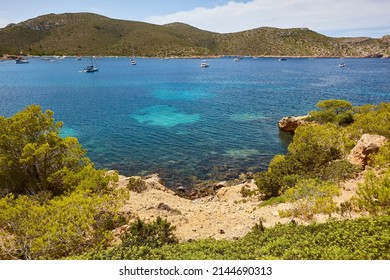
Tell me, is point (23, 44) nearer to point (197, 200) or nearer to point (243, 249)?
point (197, 200)

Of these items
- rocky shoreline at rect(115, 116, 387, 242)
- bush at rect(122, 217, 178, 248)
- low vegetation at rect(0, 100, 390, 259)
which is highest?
low vegetation at rect(0, 100, 390, 259)

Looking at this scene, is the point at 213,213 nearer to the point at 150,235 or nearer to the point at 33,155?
the point at 150,235

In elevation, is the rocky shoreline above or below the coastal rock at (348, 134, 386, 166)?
below

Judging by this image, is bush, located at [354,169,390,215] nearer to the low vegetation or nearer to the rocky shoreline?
the low vegetation

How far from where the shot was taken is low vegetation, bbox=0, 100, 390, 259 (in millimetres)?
8641

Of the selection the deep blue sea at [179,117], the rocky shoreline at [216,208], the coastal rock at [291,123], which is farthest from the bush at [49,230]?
the coastal rock at [291,123]

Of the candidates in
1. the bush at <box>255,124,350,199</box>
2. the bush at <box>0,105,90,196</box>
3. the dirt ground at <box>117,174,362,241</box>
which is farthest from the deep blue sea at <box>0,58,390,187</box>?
the bush at <box>0,105,90,196</box>

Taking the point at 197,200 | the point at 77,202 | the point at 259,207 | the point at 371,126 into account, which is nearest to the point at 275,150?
the point at 371,126

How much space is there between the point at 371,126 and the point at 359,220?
1808cm

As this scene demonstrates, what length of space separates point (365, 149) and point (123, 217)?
16.2 m

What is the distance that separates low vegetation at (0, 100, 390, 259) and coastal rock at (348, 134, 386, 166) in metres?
0.60

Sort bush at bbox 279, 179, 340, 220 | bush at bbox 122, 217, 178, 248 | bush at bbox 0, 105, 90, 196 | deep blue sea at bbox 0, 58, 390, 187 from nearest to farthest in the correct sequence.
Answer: bush at bbox 122, 217, 178, 248, bush at bbox 279, 179, 340, 220, bush at bbox 0, 105, 90, 196, deep blue sea at bbox 0, 58, 390, 187

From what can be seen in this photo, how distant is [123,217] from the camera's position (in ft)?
51.0

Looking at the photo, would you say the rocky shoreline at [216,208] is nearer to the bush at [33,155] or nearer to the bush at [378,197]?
the bush at [378,197]
